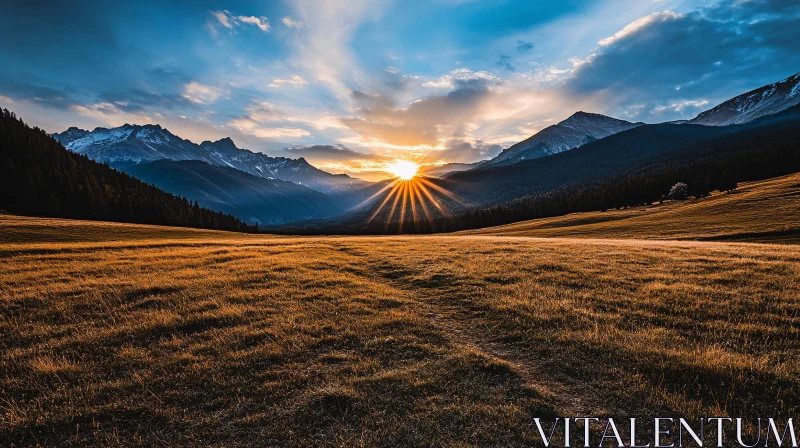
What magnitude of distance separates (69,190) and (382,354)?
13583 cm

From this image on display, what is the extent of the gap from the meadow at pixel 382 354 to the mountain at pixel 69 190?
358ft

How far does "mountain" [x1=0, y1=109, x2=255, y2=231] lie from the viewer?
91625mm

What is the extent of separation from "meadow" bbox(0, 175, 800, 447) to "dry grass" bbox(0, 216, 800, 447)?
0.15 ft

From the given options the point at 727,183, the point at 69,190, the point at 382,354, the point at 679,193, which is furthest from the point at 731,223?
the point at 69,190

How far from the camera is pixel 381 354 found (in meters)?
9.50

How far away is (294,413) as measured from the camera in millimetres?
6832

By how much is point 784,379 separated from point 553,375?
5096 mm

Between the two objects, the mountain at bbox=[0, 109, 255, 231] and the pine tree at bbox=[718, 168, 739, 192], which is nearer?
the mountain at bbox=[0, 109, 255, 231]

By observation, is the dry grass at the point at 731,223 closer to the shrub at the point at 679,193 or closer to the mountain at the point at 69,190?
the shrub at the point at 679,193

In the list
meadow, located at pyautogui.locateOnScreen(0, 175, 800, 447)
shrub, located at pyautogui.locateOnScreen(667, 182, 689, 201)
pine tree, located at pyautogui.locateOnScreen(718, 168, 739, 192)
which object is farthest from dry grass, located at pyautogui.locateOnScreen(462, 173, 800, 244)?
meadow, located at pyautogui.locateOnScreen(0, 175, 800, 447)

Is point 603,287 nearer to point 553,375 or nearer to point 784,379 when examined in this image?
point 784,379

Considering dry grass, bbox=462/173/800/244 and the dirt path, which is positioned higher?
dry grass, bbox=462/173/800/244

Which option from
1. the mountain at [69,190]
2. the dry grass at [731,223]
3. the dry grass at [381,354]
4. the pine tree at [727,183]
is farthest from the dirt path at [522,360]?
the pine tree at [727,183]

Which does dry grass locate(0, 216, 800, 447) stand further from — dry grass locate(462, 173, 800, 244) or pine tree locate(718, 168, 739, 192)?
pine tree locate(718, 168, 739, 192)
